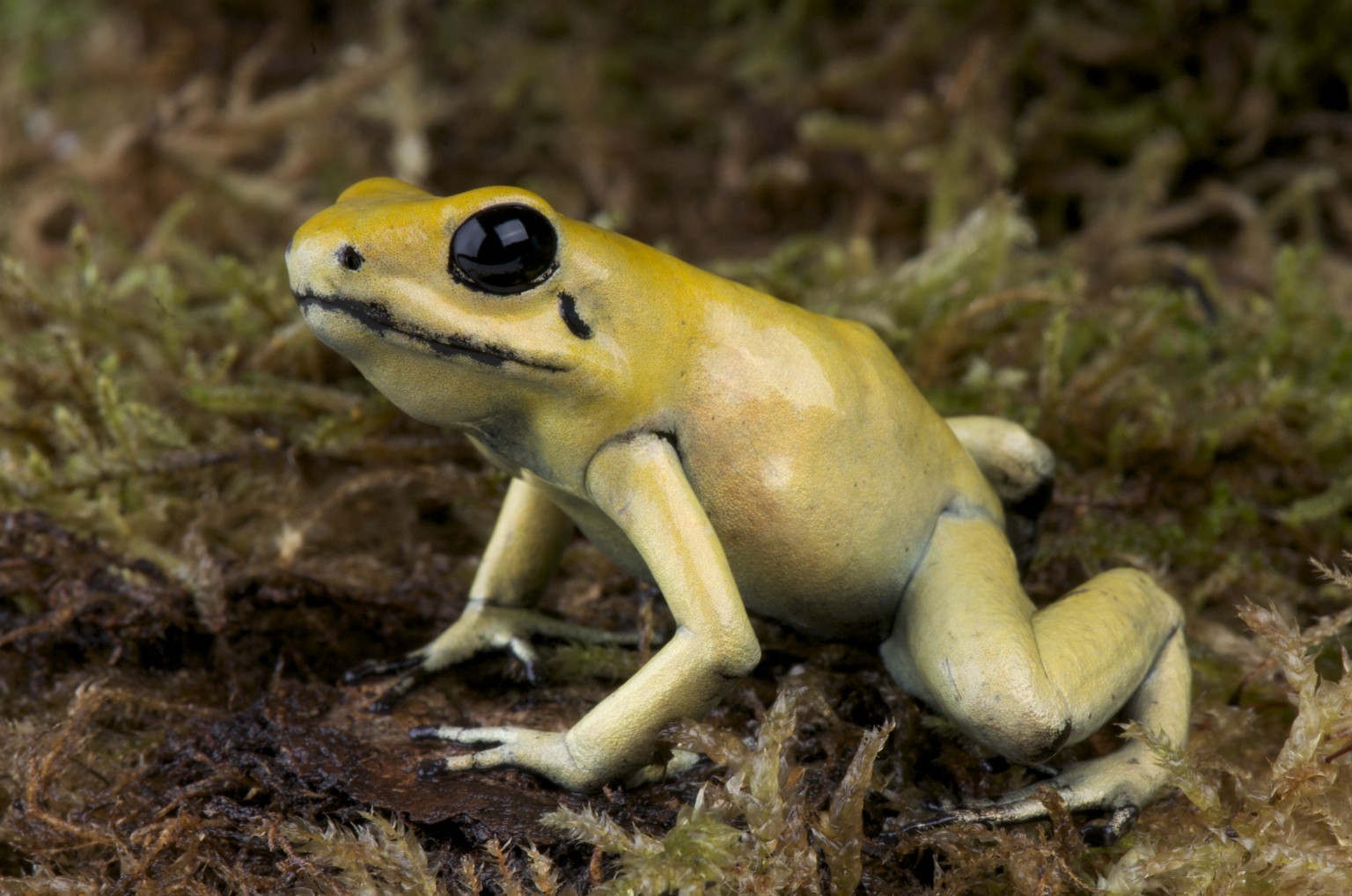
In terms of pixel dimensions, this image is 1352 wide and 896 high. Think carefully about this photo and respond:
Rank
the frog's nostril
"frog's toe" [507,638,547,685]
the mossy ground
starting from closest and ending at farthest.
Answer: the frog's nostril, the mossy ground, "frog's toe" [507,638,547,685]

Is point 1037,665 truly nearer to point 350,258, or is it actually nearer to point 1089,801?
point 1089,801

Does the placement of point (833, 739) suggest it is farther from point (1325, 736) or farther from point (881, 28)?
point (881, 28)

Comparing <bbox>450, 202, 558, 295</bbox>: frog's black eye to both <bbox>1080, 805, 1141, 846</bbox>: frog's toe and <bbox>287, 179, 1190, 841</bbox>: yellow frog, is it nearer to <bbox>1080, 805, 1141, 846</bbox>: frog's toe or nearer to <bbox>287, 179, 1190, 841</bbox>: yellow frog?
<bbox>287, 179, 1190, 841</bbox>: yellow frog

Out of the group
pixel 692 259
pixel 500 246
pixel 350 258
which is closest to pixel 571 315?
pixel 500 246

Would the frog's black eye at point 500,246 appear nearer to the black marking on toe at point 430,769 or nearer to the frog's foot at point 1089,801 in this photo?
the black marking on toe at point 430,769

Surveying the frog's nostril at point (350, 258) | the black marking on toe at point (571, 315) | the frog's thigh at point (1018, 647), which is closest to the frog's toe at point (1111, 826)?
the frog's thigh at point (1018, 647)

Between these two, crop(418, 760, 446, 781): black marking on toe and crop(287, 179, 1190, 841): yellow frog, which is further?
crop(418, 760, 446, 781): black marking on toe

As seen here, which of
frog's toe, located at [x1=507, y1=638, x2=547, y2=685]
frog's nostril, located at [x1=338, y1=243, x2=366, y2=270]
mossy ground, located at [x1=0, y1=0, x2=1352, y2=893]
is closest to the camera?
frog's nostril, located at [x1=338, y1=243, x2=366, y2=270]

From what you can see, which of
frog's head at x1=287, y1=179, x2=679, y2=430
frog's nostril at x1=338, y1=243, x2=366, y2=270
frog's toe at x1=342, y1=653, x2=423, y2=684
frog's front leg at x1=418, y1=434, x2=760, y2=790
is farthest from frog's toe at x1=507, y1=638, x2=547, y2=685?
frog's nostril at x1=338, y1=243, x2=366, y2=270

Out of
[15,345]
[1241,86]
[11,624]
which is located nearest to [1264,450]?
[1241,86]
